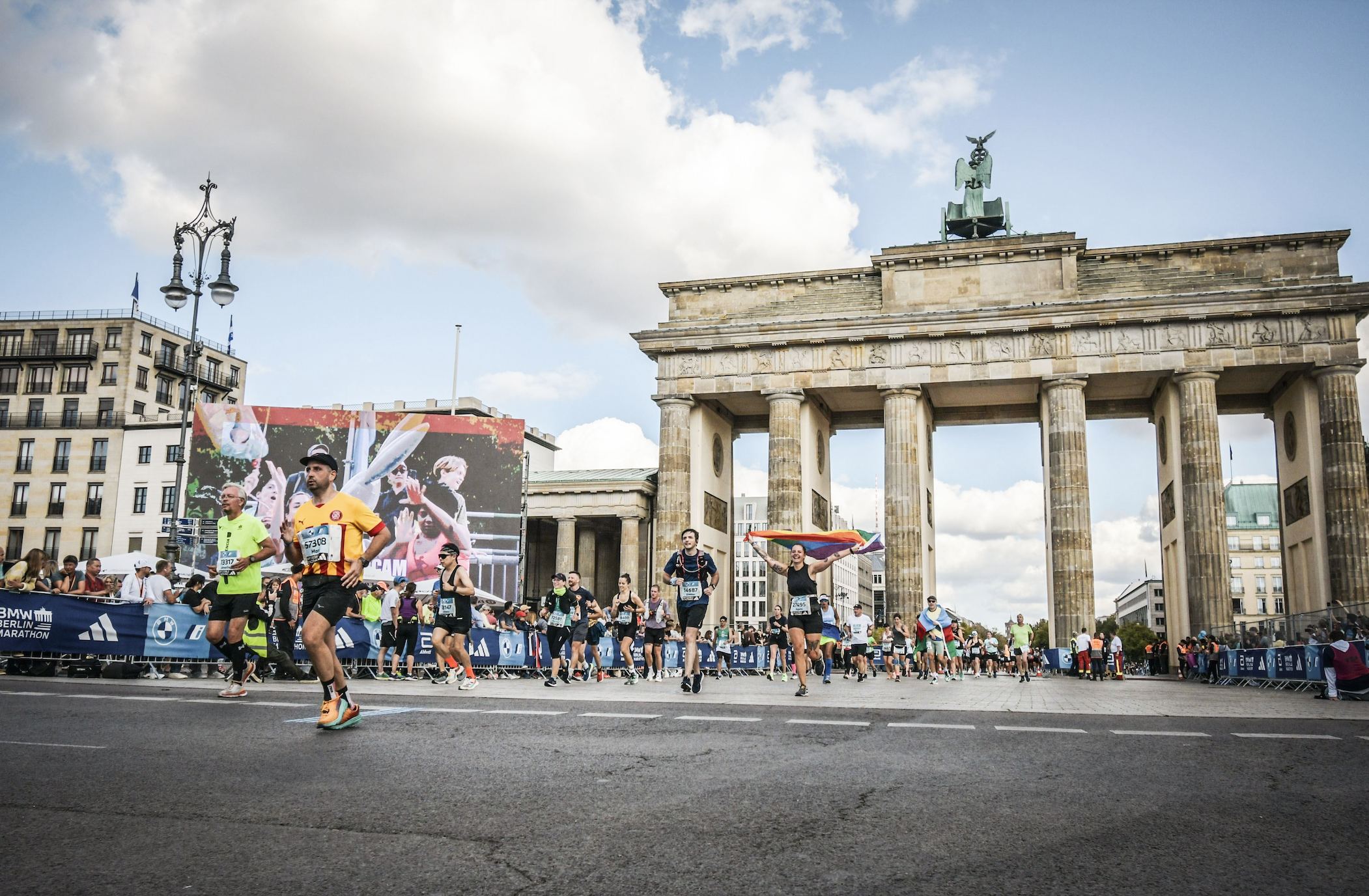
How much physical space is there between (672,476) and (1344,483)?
26613 mm

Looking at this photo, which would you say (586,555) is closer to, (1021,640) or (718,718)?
(1021,640)

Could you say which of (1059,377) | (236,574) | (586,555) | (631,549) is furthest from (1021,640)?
(586,555)

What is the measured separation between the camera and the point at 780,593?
141 ft

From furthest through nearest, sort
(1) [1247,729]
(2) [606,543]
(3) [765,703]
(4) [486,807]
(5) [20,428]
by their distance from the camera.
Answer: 1. (5) [20,428]
2. (2) [606,543]
3. (3) [765,703]
4. (1) [1247,729]
5. (4) [486,807]

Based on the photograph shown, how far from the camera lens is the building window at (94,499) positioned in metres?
70.6

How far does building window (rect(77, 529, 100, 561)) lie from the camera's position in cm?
7012

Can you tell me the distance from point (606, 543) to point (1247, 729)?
5823 centimetres

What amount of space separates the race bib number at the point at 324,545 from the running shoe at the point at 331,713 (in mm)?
1071

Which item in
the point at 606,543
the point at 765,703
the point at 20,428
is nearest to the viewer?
the point at 765,703

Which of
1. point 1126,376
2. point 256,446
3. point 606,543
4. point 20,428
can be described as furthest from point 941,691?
point 20,428

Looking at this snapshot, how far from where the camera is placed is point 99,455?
2813 inches

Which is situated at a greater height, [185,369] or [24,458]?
[185,369]

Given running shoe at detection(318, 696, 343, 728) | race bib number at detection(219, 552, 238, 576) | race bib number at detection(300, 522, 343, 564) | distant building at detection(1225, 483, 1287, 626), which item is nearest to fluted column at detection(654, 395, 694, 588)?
race bib number at detection(219, 552, 238, 576)

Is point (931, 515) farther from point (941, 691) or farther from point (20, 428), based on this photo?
point (20, 428)
